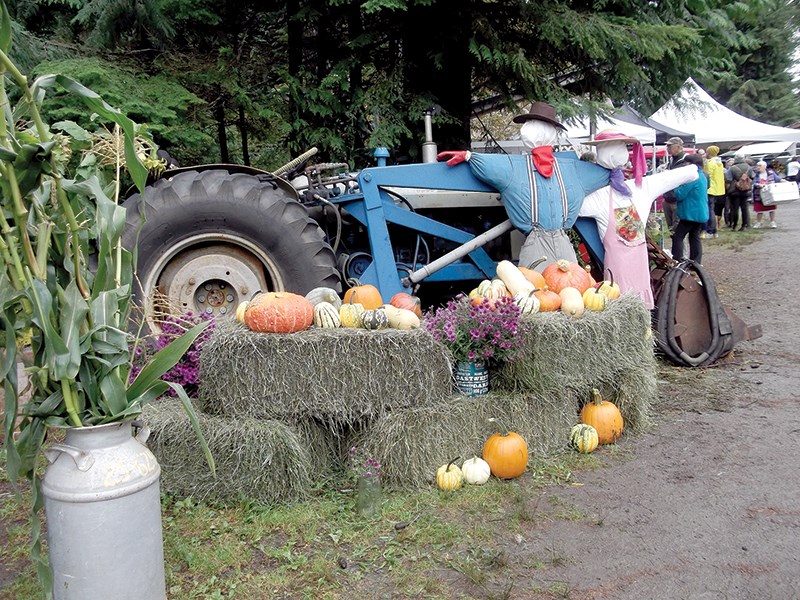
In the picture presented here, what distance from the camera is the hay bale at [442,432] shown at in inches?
140

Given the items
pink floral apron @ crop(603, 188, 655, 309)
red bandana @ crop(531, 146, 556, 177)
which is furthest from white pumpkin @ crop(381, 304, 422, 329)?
pink floral apron @ crop(603, 188, 655, 309)

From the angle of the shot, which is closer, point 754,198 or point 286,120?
point 286,120

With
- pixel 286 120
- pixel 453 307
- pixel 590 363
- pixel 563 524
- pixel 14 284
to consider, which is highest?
pixel 286 120

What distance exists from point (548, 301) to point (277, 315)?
5.17 ft

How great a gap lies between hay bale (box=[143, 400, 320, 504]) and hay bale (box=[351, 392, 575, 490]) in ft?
1.31

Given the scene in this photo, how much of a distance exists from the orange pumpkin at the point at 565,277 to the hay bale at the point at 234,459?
195cm

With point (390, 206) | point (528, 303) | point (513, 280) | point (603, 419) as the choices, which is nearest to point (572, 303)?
point (528, 303)

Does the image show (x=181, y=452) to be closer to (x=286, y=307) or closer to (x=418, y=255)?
(x=286, y=307)

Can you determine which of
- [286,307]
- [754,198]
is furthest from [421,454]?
[754,198]

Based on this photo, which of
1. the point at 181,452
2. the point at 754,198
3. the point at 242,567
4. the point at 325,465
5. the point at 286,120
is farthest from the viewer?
the point at 754,198

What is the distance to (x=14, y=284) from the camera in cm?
209

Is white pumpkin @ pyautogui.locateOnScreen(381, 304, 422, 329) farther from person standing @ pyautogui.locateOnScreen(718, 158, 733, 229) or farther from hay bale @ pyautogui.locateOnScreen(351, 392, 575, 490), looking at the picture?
person standing @ pyautogui.locateOnScreen(718, 158, 733, 229)

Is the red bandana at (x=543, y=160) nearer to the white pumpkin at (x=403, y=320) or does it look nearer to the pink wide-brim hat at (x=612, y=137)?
the pink wide-brim hat at (x=612, y=137)

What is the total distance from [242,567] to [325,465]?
895 mm
